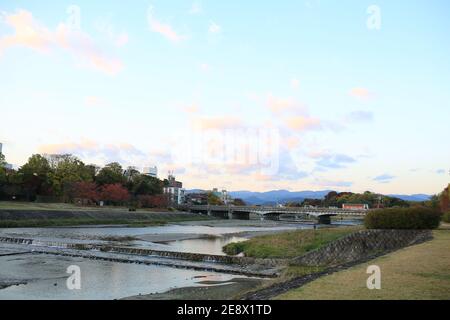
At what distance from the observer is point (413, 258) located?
16.0 meters

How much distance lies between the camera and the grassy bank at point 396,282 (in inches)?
396

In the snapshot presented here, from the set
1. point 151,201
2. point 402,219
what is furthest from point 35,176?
point 402,219

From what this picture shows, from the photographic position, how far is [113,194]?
103 m

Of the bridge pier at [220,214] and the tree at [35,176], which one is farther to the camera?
the bridge pier at [220,214]

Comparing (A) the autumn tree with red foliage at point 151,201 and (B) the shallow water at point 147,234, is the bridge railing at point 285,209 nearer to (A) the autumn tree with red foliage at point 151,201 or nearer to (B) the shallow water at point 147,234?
(A) the autumn tree with red foliage at point 151,201

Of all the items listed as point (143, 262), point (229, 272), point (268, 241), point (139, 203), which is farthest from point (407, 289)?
point (139, 203)

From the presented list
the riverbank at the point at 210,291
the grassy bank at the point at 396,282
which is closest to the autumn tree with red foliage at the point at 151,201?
the riverbank at the point at 210,291

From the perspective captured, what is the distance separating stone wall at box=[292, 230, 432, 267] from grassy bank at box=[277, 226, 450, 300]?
6.78 meters

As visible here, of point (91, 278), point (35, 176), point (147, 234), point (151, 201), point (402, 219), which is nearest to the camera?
point (91, 278)

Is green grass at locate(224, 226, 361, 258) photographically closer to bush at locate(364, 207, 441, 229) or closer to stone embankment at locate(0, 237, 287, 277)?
stone embankment at locate(0, 237, 287, 277)

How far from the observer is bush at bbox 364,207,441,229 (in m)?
25.6

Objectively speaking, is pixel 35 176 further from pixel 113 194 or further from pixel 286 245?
pixel 286 245

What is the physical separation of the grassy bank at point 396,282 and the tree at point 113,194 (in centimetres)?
9215

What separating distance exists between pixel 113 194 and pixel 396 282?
318 feet
